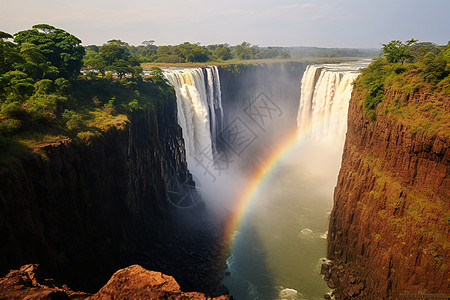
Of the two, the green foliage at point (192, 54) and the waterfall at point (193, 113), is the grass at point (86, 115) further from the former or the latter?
the green foliage at point (192, 54)

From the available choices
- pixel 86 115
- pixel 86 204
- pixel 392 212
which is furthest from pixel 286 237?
pixel 86 115

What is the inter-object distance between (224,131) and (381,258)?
3915 cm

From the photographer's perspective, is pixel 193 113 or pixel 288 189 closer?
pixel 193 113

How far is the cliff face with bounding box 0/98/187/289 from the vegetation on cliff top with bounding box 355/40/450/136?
22220mm

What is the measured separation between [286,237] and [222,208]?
32.7ft

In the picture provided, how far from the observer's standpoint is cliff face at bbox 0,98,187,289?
1442cm

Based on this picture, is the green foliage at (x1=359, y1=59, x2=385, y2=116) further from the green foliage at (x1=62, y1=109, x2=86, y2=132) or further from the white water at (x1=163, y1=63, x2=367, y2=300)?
the green foliage at (x1=62, y1=109, x2=86, y2=132)

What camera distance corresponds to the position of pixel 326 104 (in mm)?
46812

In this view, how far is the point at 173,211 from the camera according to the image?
32.0 metres

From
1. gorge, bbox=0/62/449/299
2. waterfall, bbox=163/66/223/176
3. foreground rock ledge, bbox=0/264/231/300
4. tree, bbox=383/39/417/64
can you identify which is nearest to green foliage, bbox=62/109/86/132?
gorge, bbox=0/62/449/299

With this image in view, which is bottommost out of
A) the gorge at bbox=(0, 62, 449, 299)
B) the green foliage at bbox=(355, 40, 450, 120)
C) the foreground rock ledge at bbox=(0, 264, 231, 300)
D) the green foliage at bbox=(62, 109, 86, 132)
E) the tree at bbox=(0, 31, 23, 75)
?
the gorge at bbox=(0, 62, 449, 299)

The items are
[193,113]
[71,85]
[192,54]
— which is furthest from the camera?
[192,54]

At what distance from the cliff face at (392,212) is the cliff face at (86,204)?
59.4 ft

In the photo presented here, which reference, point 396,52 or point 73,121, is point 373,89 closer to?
point 396,52
